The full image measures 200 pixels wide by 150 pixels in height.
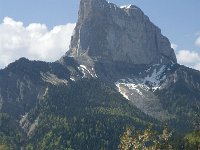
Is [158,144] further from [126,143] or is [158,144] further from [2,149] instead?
[2,149]

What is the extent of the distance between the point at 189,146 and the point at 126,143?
15139 centimetres

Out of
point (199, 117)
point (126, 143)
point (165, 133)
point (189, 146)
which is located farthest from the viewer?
point (189, 146)

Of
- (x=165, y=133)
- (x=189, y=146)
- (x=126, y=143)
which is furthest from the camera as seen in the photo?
(x=189, y=146)

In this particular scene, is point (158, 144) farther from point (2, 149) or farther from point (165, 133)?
point (2, 149)

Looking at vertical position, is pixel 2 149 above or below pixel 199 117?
below

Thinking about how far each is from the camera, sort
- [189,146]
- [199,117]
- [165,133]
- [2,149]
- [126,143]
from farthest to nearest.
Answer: [189,146]
[2,149]
[199,117]
[165,133]
[126,143]

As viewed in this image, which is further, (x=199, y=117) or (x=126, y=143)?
(x=199, y=117)

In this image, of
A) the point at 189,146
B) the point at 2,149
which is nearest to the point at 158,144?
the point at 2,149

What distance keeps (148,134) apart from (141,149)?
4912 mm

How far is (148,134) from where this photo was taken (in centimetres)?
5012

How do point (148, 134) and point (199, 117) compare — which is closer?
point (148, 134)

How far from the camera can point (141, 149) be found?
179 ft

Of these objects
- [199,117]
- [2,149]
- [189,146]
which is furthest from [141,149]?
[189,146]

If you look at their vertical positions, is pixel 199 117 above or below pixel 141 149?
above
